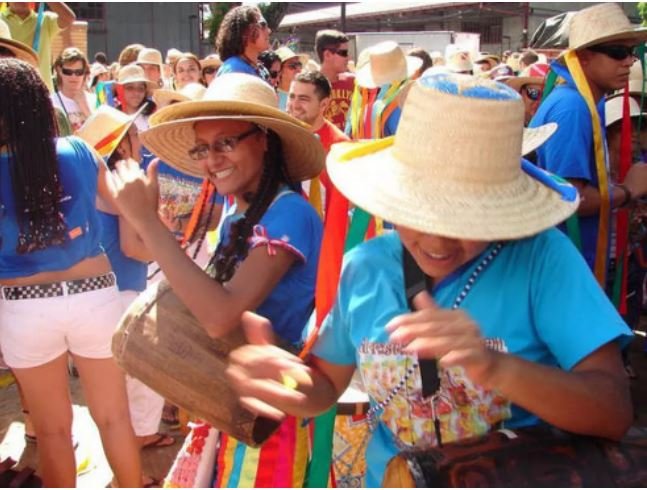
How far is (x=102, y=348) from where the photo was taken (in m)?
2.72

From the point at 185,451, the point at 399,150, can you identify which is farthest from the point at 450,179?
the point at 185,451

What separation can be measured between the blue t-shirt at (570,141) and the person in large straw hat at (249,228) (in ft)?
3.79

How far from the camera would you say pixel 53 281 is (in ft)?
8.46

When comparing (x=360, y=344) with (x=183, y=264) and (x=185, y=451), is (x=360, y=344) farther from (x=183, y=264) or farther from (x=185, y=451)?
(x=185, y=451)

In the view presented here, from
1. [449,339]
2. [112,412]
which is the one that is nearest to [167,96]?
[112,412]

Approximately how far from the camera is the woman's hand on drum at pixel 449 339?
3.82 feet

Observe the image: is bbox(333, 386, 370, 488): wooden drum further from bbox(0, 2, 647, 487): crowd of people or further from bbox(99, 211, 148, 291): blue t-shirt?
bbox(99, 211, 148, 291): blue t-shirt

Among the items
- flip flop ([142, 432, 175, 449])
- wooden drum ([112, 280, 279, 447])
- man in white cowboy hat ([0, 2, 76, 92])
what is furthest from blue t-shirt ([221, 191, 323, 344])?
man in white cowboy hat ([0, 2, 76, 92])

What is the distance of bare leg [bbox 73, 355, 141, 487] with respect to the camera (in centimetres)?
277

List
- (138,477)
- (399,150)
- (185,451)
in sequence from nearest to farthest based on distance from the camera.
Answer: (399,150), (185,451), (138,477)

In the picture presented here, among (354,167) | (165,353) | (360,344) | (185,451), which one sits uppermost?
(354,167)

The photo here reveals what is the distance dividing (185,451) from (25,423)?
92.4 inches

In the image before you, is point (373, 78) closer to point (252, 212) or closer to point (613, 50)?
Result: point (613, 50)

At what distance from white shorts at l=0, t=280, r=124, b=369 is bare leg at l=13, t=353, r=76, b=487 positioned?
0.06 meters
